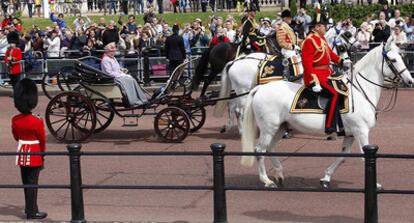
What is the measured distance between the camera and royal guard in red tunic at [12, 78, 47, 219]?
1197 centimetres

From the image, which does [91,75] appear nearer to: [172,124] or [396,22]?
[172,124]

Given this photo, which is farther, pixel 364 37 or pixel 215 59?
pixel 364 37

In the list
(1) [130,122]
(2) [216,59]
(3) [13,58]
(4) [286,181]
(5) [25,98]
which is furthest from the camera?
(3) [13,58]

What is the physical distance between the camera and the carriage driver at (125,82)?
57.4ft

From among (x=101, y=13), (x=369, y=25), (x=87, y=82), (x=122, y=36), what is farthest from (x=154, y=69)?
(x=101, y=13)

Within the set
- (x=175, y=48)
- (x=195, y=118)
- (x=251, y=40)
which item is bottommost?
(x=195, y=118)

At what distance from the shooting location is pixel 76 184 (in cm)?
1141

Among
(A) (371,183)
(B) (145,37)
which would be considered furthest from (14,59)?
(A) (371,183)

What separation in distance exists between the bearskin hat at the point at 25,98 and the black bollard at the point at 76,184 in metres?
1.18

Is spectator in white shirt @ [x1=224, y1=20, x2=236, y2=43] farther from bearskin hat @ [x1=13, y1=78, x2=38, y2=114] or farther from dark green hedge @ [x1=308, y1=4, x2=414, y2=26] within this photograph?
bearskin hat @ [x1=13, y1=78, x2=38, y2=114]

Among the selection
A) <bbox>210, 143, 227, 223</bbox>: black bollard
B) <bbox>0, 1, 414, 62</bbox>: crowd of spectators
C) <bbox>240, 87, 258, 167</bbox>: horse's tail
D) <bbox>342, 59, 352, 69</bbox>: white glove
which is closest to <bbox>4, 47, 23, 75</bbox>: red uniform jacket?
<bbox>0, 1, 414, 62</bbox>: crowd of spectators

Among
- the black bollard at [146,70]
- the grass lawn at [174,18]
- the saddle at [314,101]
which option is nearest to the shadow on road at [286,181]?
the saddle at [314,101]

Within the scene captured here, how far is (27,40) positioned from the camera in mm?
28484

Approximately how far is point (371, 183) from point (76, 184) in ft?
10.3
